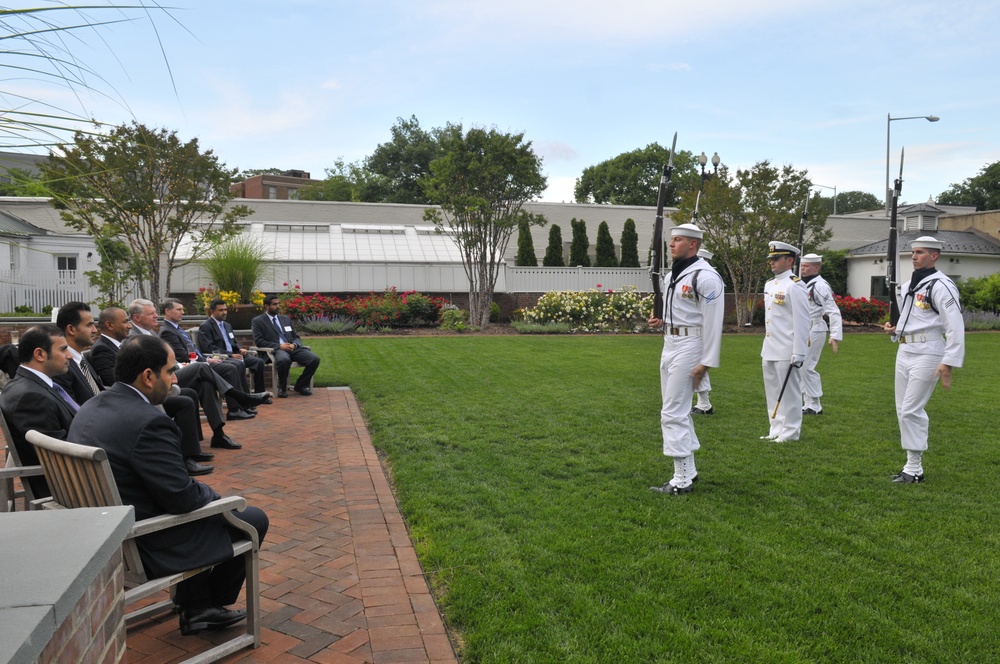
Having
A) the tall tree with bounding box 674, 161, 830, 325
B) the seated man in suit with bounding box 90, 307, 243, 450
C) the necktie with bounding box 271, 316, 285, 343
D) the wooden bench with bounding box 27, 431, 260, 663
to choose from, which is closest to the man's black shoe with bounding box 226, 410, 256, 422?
the seated man in suit with bounding box 90, 307, 243, 450

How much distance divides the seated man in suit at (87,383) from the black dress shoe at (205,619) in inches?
79.0

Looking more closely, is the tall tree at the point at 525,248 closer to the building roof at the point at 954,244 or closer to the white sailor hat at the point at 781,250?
the building roof at the point at 954,244

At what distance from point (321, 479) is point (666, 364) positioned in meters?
3.11

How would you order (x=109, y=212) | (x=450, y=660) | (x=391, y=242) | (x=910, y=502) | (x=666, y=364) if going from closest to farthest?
1. (x=450, y=660)
2. (x=910, y=502)
3. (x=666, y=364)
4. (x=109, y=212)
5. (x=391, y=242)

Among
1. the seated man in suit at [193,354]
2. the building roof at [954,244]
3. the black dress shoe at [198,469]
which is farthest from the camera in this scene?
the building roof at [954,244]

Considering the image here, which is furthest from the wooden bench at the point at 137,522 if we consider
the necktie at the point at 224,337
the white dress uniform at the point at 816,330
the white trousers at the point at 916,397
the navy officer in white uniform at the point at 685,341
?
the white dress uniform at the point at 816,330

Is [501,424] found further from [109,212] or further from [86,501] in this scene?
[109,212]

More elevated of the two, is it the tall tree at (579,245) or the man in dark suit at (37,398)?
the tall tree at (579,245)

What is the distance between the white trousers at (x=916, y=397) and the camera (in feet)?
20.8

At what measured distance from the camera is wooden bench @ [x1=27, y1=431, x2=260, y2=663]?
3.01 m

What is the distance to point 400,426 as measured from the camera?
8.36 m

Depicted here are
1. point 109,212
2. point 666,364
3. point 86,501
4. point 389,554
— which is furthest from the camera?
point 109,212

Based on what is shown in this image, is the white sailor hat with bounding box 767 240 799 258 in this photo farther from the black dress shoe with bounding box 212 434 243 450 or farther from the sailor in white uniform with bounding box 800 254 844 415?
the black dress shoe with bounding box 212 434 243 450

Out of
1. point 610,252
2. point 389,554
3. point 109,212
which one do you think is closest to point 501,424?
point 389,554
